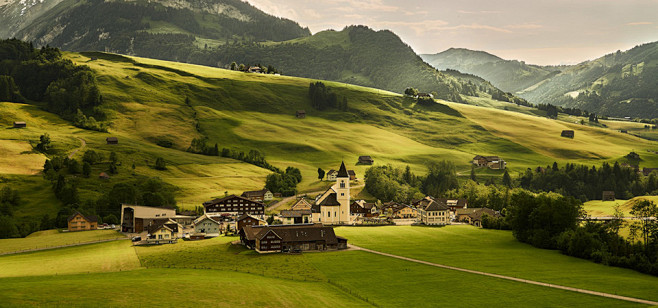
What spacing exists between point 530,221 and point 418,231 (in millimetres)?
21156

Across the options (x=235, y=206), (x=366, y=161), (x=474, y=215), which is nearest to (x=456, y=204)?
(x=474, y=215)

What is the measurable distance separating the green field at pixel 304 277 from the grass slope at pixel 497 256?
0.16 meters

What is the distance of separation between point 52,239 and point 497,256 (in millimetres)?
77199

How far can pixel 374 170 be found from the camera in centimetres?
16488

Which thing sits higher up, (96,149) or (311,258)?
(96,149)

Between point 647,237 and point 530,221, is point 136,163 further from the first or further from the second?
point 647,237

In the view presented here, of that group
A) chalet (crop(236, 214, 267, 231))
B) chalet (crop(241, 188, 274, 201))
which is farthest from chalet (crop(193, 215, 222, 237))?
chalet (crop(241, 188, 274, 201))

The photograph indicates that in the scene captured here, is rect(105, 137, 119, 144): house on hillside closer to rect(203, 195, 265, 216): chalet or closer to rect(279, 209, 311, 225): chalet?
rect(203, 195, 265, 216): chalet

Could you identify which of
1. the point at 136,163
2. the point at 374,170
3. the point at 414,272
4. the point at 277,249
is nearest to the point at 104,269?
the point at 277,249

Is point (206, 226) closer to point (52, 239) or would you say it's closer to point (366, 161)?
point (52, 239)

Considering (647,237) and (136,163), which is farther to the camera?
(136,163)

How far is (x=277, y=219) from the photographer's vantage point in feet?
384

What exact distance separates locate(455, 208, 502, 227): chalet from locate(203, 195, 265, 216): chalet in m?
48.9

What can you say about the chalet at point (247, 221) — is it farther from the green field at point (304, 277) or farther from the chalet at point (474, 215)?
the chalet at point (474, 215)
